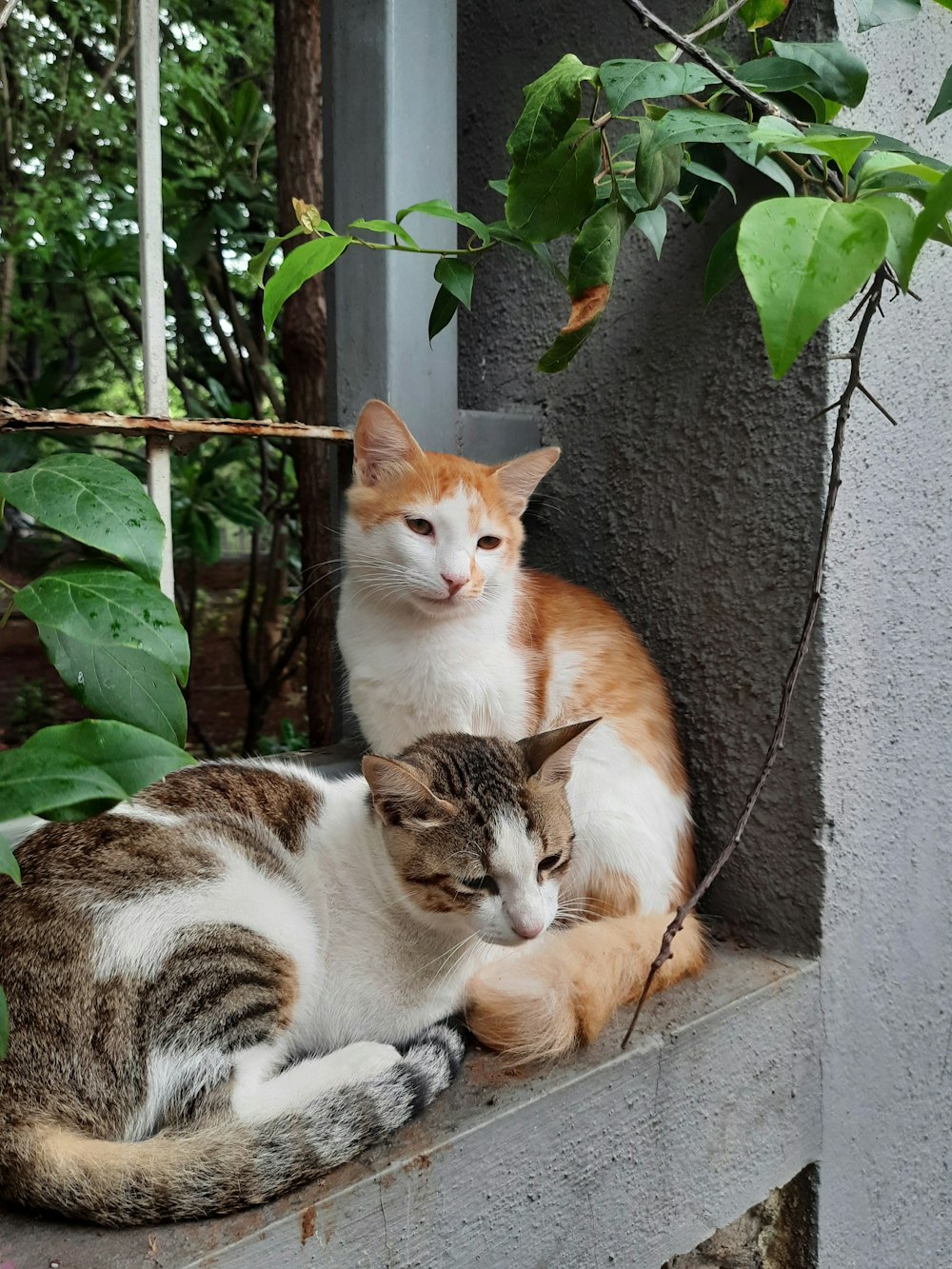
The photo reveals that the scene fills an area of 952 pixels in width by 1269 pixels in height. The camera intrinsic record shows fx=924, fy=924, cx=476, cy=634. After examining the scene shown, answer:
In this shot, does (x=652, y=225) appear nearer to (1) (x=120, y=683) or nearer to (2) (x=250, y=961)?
(1) (x=120, y=683)

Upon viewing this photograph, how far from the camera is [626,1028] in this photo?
1.31 meters

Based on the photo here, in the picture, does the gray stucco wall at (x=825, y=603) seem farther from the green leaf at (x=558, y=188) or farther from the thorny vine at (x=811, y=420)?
the green leaf at (x=558, y=188)

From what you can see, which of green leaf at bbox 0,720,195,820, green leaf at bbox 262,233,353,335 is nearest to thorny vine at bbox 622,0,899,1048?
green leaf at bbox 262,233,353,335

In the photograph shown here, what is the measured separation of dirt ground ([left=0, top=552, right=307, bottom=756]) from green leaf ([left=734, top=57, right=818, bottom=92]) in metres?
2.31

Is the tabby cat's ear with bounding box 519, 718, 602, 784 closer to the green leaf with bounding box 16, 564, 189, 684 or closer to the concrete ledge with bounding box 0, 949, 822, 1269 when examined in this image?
the concrete ledge with bounding box 0, 949, 822, 1269

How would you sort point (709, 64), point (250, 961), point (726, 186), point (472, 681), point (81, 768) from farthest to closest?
point (472, 681)
point (726, 186)
point (250, 961)
point (709, 64)
point (81, 768)

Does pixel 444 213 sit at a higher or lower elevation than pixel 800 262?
higher

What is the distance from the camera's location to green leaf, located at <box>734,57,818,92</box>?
1.08m

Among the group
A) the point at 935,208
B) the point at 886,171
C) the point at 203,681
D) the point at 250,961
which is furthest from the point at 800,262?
the point at 203,681

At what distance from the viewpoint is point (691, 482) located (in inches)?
63.4

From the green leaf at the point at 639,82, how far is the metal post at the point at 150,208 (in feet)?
2.13

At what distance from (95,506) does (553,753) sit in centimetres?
66

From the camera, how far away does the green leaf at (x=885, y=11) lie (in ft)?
3.51

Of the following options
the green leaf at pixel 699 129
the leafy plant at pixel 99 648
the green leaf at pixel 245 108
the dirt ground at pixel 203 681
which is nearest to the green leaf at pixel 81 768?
the leafy plant at pixel 99 648
